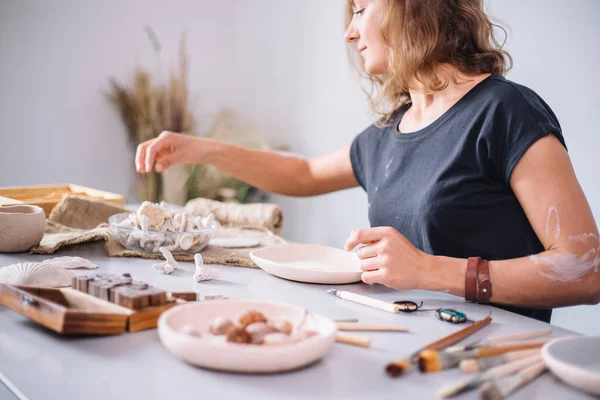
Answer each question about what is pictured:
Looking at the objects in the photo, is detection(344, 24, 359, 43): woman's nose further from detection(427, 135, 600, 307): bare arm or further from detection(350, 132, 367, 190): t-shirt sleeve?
detection(427, 135, 600, 307): bare arm

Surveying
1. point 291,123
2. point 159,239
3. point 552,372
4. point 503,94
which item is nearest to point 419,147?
point 503,94

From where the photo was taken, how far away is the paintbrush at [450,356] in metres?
0.77

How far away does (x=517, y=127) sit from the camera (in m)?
1.25

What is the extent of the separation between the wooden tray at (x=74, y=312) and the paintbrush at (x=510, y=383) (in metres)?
0.44

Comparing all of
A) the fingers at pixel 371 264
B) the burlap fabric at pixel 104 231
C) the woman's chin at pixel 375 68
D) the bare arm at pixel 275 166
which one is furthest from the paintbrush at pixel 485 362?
the bare arm at pixel 275 166

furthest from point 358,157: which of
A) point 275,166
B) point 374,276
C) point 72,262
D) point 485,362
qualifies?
point 485,362

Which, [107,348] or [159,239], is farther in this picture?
[159,239]

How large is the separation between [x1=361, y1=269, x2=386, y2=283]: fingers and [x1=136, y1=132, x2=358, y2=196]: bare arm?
75 cm

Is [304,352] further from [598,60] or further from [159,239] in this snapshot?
[598,60]

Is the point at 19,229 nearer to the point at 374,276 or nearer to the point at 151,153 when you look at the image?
the point at 151,153

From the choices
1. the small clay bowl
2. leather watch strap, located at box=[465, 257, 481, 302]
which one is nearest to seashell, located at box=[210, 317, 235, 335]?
leather watch strap, located at box=[465, 257, 481, 302]

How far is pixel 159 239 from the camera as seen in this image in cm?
137

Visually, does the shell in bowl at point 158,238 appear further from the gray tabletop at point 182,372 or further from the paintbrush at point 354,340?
the paintbrush at point 354,340

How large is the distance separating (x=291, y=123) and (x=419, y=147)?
1904mm
